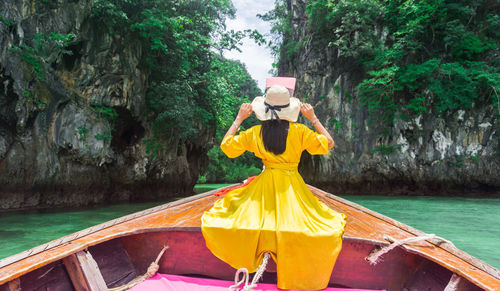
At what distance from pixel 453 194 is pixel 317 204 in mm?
10585

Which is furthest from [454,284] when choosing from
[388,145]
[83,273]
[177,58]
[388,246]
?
[388,145]

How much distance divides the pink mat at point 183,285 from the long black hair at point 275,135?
83 centimetres

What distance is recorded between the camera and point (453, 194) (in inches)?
378

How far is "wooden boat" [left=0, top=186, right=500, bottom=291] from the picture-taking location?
4.25 feet

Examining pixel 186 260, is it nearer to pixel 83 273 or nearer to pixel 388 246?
pixel 83 273

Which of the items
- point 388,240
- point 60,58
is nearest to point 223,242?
point 388,240

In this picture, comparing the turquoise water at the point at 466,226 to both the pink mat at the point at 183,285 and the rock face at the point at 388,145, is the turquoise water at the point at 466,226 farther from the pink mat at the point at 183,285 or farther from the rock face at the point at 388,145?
the rock face at the point at 388,145

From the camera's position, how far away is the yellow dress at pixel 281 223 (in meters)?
1.42

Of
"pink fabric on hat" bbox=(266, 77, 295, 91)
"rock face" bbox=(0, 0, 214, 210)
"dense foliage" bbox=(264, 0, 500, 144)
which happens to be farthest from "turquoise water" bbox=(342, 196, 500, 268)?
"rock face" bbox=(0, 0, 214, 210)

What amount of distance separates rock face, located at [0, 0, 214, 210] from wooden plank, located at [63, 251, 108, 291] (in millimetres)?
5132

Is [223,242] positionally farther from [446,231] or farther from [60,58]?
[60,58]

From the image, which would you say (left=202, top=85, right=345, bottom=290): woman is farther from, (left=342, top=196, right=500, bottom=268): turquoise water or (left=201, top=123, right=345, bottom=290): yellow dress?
(left=342, top=196, right=500, bottom=268): turquoise water

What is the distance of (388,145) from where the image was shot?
32.6 ft

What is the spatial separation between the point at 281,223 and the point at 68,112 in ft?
20.5
